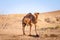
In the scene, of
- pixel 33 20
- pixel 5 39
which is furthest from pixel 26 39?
pixel 33 20

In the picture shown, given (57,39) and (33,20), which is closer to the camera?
(57,39)

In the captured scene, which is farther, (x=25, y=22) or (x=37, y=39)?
(x=25, y=22)

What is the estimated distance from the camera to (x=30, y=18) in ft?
56.4

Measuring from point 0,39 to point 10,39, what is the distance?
0.65 metres

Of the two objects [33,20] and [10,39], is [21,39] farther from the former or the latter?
[33,20]

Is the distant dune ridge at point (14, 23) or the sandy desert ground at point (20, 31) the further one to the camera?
the distant dune ridge at point (14, 23)

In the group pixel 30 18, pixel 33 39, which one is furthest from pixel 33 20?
pixel 33 39

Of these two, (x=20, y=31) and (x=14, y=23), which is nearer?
(x=20, y=31)

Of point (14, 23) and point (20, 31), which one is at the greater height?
point (14, 23)

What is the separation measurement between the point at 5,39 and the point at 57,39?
3307mm

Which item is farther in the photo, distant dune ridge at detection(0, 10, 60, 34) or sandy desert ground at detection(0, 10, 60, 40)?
distant dune ridge at detection(0, 10, 60, 34)

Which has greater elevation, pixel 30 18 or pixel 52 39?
pixel 30 18

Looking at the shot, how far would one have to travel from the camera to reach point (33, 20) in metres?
17.1

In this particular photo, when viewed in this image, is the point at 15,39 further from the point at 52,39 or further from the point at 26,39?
the point at 52,39
